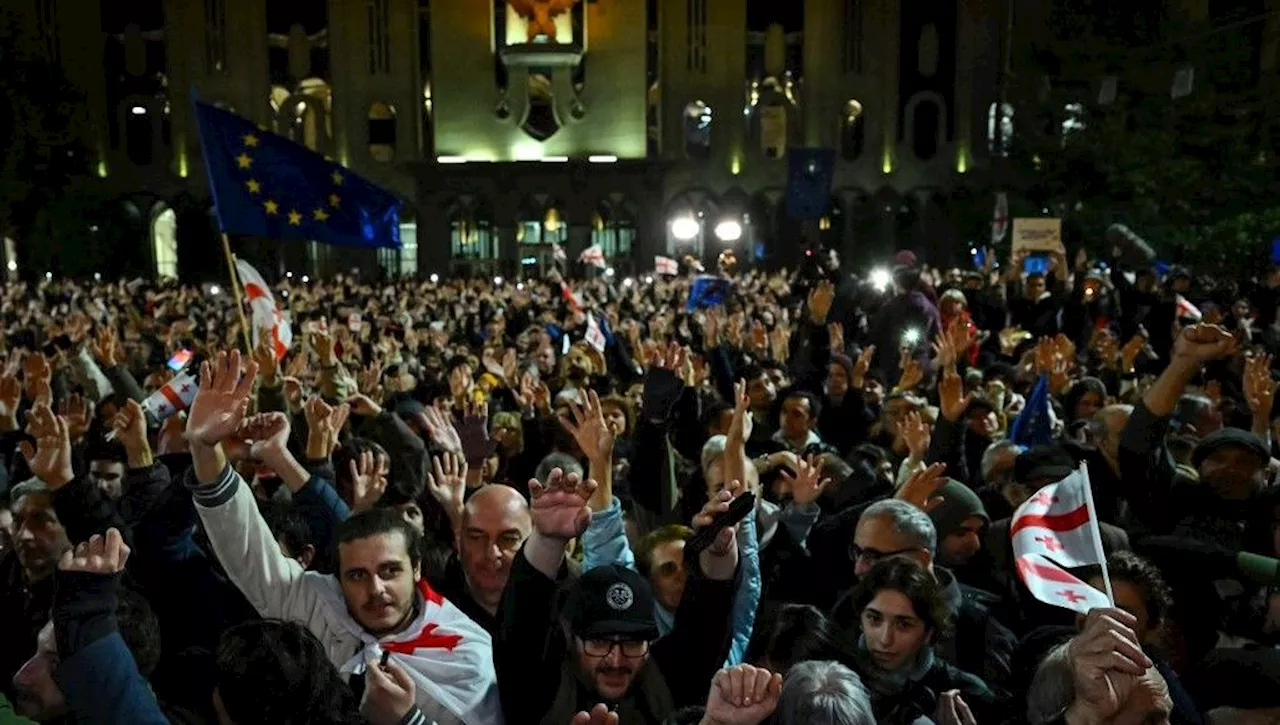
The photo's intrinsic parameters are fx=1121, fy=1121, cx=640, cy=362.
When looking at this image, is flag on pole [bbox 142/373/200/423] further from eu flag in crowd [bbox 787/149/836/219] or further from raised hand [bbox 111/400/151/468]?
eu flag in crowd [bbox 787/149/836/219]

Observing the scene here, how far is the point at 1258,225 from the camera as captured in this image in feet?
75.6

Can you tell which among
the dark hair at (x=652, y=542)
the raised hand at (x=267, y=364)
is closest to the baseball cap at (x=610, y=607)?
the dark hair at (x=652, y=542)

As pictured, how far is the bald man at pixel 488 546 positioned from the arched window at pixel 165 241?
38393 millimetres

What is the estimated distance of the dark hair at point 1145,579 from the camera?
3604 millimetres

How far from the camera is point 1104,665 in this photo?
8.51 ft

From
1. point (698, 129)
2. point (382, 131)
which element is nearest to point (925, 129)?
point (698, 129)

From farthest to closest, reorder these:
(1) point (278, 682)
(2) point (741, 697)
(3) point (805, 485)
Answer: (3) point (805, 485)
(1) point (278, 682)
(2) point (741, 697)

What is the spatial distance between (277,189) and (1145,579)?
8.47 metres

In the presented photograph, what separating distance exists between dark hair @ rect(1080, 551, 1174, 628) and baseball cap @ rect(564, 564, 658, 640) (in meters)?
1.53

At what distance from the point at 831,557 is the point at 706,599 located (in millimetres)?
1565

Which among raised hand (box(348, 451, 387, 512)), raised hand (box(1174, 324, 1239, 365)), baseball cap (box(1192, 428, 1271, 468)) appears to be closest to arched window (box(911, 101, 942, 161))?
baseball cap (box(1192, 428, 1271, 468))

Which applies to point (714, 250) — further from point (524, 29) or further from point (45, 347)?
point (45, 347)

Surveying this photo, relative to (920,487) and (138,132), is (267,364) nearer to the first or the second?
(920,487)

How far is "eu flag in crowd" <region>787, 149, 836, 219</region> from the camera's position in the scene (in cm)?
2295
